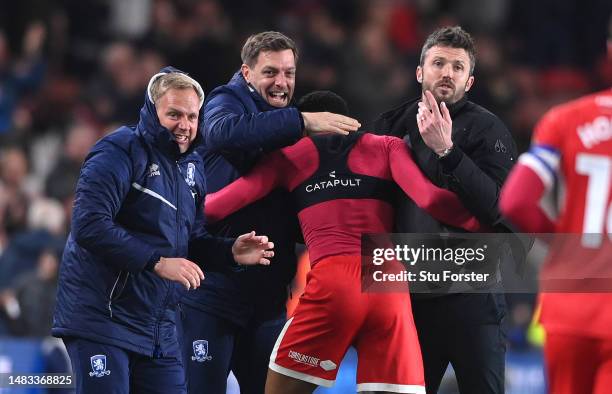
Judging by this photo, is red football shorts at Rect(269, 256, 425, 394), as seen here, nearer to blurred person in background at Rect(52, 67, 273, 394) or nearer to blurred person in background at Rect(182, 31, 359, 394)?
blurred person in background at Rect(52, 67, 273, 394)

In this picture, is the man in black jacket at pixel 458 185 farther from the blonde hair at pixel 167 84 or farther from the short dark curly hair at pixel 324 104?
the blonde hair at pixel 167 84

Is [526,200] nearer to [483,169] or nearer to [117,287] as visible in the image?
[483,169]

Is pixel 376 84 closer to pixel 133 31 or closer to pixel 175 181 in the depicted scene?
pixel 133 31

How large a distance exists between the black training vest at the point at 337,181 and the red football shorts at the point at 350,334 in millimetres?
315

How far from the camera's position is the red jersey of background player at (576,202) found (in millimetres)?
4730

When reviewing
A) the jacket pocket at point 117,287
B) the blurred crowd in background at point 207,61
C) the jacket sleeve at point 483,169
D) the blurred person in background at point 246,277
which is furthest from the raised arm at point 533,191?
the blurred crowd in background at point 207,61

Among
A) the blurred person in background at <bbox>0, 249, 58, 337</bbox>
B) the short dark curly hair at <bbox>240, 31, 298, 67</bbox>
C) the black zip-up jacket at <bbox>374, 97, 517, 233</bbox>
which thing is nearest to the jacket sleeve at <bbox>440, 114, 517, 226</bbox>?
the black zip-up jacket at <bbox>374, 97, 517, 233</bbox>

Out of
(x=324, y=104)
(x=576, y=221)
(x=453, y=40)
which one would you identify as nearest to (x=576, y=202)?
(x=576, y=221)

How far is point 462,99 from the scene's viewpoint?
6.32 m

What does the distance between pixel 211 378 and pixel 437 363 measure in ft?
3.87

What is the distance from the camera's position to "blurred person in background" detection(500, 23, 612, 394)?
4723 mm

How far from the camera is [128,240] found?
18.8 feet

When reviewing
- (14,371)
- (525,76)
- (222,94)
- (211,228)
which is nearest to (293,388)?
(211,228)

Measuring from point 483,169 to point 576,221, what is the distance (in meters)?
1.37
